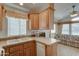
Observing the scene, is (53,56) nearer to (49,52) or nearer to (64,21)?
(49,52)

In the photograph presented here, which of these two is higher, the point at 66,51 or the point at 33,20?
the point at 33,20

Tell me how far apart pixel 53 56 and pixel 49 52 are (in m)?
0.10

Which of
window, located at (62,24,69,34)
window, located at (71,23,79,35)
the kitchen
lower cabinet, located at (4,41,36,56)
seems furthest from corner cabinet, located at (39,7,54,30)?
lower cabinet, located at (4,41,36,56)

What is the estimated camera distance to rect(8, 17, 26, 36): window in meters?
1.45

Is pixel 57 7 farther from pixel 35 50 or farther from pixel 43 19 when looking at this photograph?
pixel 35 50

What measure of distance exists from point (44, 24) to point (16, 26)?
0.40 m

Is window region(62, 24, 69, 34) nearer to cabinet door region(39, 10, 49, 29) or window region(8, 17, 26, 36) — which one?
cabinet door region(39, 10, 49, 29)

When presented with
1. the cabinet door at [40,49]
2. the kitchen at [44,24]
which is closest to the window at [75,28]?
the kitchen at [44,24]

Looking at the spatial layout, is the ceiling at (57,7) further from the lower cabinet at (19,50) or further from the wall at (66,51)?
the lower cabinet at (19,50)

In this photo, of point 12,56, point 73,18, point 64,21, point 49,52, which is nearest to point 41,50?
point 49,52

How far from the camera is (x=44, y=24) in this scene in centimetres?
149

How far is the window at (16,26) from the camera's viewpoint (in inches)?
57.2

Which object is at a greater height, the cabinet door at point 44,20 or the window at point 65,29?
the cabinet door at point 44,20

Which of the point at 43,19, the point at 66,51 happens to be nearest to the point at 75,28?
the point at 66,51
